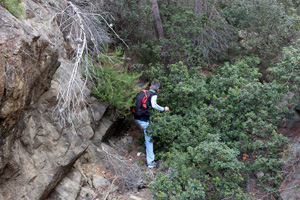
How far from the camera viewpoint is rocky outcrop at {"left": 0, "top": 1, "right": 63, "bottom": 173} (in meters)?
3.72

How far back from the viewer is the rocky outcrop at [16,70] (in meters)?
3.72

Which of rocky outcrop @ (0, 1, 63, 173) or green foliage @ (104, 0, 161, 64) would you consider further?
green foliage @ (104, 0, 161, 64)

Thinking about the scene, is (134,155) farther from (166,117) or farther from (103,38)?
(103,38)

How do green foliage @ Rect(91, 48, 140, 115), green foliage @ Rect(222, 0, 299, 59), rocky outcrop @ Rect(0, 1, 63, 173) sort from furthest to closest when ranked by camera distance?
green foliage @ Rect(222, 0, 299, 59), green foliage @ Rect(91, 48, 140, 115), rocky outcrop @ Rect(0, 1, 63, 173)

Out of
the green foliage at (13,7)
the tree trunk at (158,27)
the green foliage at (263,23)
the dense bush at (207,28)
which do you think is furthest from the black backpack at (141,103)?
the green foliage at (263,23)

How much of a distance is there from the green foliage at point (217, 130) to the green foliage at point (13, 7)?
405cm

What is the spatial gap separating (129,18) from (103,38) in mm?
2028

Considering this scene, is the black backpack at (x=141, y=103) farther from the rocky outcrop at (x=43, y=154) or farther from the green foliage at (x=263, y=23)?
the green foliage at (x=263, y=23)

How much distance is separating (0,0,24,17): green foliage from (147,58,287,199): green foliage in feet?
13.3

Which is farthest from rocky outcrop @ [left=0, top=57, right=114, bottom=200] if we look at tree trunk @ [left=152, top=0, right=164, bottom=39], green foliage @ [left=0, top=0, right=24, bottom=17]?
tree trunk @ [left=152, top=0, right=164, bottom=39]

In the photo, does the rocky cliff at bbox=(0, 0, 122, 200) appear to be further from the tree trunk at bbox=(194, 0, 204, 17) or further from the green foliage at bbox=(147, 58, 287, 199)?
the tree trunk at bbox=(194, 0, 204, 17)

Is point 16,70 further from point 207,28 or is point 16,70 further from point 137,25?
point 207,28

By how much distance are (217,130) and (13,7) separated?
5292 millimetres

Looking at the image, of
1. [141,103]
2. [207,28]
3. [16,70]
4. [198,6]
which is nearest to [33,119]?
[16,70]
